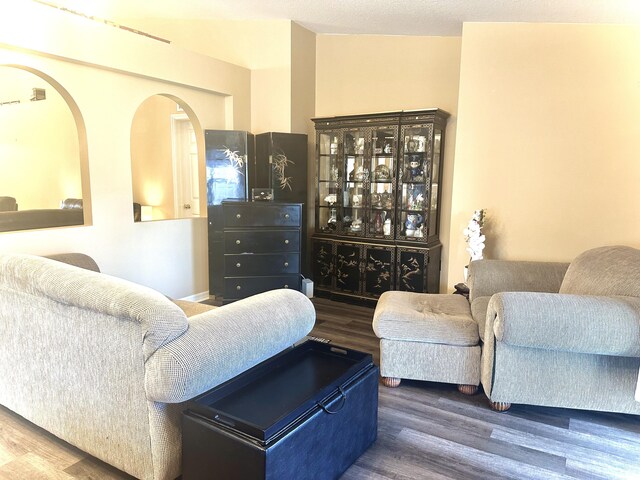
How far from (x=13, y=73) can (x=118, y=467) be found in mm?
6782

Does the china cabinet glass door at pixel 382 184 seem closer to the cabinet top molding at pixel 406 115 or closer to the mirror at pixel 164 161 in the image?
the cabinet top molding at pixel 406 115

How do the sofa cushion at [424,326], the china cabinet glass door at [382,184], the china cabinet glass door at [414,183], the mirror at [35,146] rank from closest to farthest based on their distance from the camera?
the sofa cushion at [424,326]
the china cabinet glass door at [414,183]
the china cabinet glass door at [382,184]
the mirror at [35,146]

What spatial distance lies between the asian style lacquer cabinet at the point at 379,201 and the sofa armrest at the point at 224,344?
231cm

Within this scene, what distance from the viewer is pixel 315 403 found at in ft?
5.59

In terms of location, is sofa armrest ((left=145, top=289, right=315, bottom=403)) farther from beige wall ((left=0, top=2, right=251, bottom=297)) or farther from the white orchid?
beige wall ((left=0, top=2, right=251, bottom=297))

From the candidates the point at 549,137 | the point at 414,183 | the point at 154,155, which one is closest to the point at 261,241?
the point at 414,183

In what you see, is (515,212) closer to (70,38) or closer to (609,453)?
(609,453)

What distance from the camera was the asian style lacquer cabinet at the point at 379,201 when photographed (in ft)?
13.7

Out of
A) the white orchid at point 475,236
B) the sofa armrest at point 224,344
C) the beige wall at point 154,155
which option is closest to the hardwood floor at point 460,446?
the sofa armrest at point 224,344

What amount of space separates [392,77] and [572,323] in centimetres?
328

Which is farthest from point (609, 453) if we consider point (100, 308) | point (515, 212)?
point (100, 308)

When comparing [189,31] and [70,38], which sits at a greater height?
[189,31]

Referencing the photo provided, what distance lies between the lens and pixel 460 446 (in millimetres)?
2160

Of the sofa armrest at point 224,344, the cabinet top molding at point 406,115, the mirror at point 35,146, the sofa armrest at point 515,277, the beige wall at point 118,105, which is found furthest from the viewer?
the mirror at point 35,146
